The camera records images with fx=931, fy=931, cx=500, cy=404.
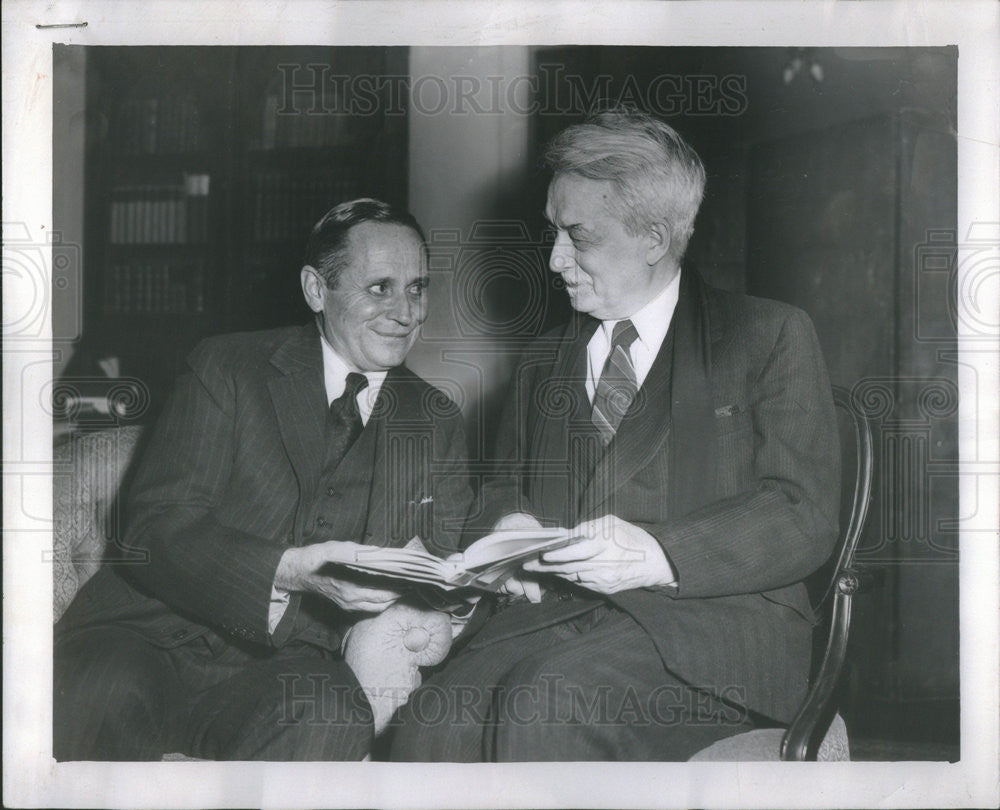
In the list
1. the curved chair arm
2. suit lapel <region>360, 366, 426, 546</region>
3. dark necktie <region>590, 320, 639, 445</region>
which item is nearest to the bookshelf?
suit lapel <region>360, 366, 426, 546</region>

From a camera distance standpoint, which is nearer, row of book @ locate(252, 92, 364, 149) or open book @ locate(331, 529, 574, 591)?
open book @ locate(331, 529, 574, 591)

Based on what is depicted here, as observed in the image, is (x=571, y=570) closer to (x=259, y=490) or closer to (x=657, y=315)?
(x=657, y=315)

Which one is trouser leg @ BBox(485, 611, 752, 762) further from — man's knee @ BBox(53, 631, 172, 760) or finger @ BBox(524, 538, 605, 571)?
man's knee @ BBox(53, 631, 172, 760)

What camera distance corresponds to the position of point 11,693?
203 cm

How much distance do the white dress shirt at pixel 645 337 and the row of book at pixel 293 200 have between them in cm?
63

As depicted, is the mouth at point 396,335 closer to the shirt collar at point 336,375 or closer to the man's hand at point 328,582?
the shirt collar at point 336,375

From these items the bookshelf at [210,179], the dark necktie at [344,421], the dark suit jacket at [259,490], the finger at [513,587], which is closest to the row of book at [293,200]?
the bookshelf at [210,179]

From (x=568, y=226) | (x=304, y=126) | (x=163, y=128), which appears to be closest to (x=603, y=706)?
(x=568, y=226)

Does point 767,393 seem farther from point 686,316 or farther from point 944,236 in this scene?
point 944,236

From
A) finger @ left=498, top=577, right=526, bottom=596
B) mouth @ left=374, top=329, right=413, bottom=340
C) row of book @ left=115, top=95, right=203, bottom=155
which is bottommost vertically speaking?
finger @ left=498, top=577, right=526, bottom=596

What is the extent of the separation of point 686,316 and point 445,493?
63cm

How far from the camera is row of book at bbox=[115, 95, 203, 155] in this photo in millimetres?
2035

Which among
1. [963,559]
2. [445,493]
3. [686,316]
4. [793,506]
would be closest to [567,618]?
[445,493]

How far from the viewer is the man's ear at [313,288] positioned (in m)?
1.99
